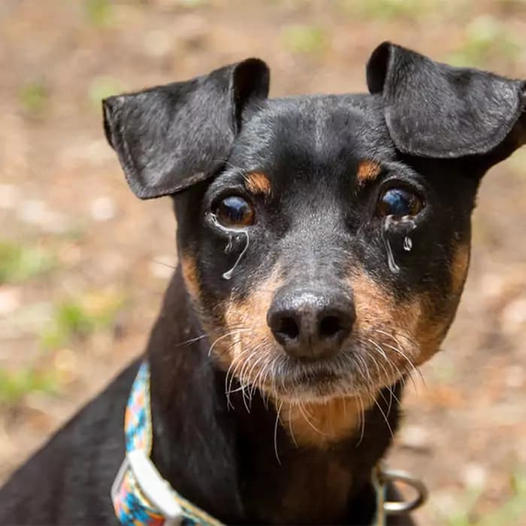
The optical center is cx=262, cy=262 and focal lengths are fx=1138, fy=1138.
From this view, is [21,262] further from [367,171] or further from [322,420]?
[367,171]

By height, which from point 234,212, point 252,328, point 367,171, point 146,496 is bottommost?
point 146,496

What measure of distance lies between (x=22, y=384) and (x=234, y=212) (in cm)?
225

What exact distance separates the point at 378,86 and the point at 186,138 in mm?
542

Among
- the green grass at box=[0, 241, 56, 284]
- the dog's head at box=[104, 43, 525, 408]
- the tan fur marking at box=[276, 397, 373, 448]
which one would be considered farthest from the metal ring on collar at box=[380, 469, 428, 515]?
the green grass at box=[0, 241, 56, 284]

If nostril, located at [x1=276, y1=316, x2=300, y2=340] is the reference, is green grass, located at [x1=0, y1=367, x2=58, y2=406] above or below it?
below

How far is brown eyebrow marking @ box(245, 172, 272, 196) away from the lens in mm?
2795

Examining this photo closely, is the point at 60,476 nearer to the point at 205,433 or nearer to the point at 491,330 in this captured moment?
the point at 205,433

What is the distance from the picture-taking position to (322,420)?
116 inches

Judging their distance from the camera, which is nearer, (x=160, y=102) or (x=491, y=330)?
(x=160, y=102)

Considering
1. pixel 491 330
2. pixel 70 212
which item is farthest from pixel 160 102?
pixel 70 212

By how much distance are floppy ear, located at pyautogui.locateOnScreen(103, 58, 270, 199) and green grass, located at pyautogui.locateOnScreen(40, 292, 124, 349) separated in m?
2.31

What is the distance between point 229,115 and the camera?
2.85 metres

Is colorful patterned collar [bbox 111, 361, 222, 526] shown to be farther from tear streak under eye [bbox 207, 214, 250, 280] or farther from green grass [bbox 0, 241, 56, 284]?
green grass [bbox 0, 241, 56, 284]

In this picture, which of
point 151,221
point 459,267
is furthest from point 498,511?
point 151,221
